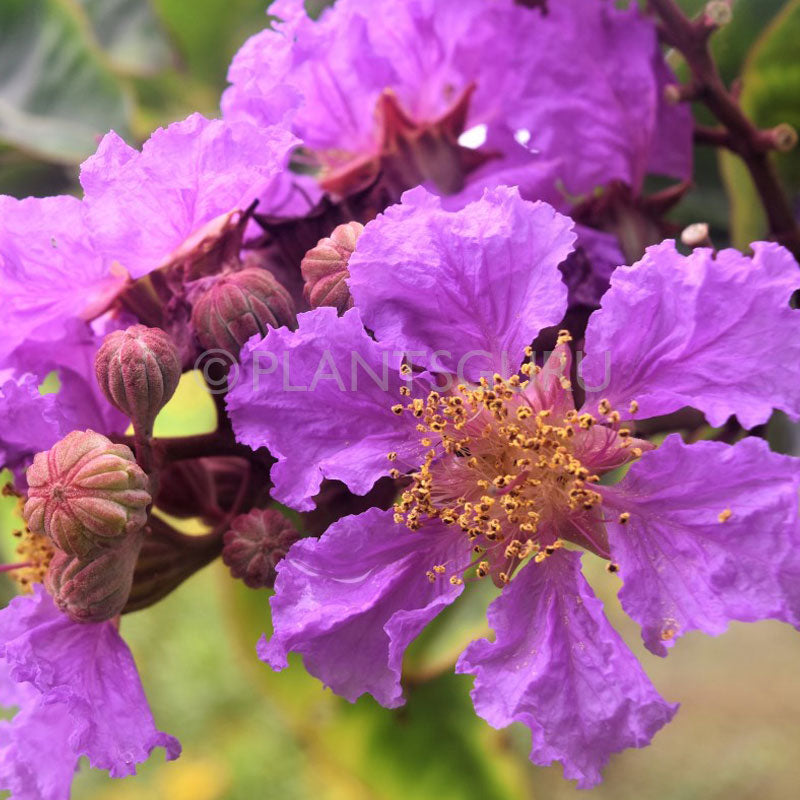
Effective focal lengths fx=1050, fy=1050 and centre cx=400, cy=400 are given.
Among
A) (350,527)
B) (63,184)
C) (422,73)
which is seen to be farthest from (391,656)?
(63,184)

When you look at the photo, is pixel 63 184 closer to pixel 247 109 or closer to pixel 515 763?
pixel 247 109

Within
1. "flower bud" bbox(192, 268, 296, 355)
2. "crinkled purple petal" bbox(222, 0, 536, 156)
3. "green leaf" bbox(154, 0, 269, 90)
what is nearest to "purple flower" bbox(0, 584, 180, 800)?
"flower bud" bbox(192, 268, 296, 355)

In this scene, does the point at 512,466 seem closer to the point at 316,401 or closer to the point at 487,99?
the point at 316,401

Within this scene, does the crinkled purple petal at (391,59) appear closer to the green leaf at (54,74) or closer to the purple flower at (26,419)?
the purple flower at (26,419)

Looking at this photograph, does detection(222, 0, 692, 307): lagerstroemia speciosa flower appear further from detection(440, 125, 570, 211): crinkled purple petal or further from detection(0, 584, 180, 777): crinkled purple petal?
detection(0, 584, 180, 777): crinkled purple petal

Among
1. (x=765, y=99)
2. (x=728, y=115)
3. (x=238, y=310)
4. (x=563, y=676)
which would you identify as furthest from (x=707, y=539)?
(x=765, y=99)
